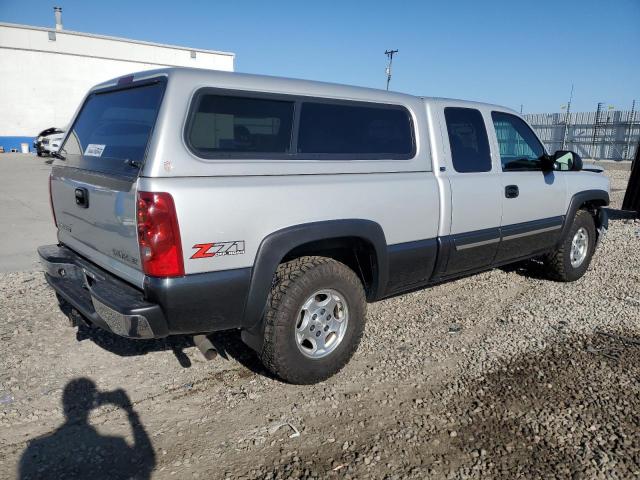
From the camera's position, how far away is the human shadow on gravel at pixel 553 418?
2.48 metres

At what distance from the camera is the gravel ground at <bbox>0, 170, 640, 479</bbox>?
2.50 meters

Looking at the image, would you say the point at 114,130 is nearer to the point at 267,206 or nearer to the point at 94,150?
the point at 94,150

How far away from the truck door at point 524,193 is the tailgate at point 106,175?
308 cm

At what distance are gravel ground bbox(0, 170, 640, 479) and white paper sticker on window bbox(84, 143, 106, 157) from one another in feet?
4.99

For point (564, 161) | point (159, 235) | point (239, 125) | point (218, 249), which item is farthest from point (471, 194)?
point (159, 235)

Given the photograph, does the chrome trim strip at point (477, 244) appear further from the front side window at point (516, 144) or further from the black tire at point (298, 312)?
the black tire at point (298, 312)

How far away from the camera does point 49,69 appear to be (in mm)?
31016

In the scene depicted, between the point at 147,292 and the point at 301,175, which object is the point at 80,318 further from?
the point at 301,175

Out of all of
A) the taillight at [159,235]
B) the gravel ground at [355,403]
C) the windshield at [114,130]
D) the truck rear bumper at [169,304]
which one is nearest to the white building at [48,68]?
Result: the gravel ground at [355,403]

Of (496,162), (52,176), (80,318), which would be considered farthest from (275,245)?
(496,162)

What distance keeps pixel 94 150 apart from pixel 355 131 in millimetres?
1792

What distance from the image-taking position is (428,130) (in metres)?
3.77

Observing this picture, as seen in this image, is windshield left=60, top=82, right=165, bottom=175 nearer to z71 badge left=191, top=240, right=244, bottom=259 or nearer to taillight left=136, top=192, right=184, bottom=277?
taillight left=136, top=192, right=184, bottom=277

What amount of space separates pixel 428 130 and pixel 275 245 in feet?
5.64
